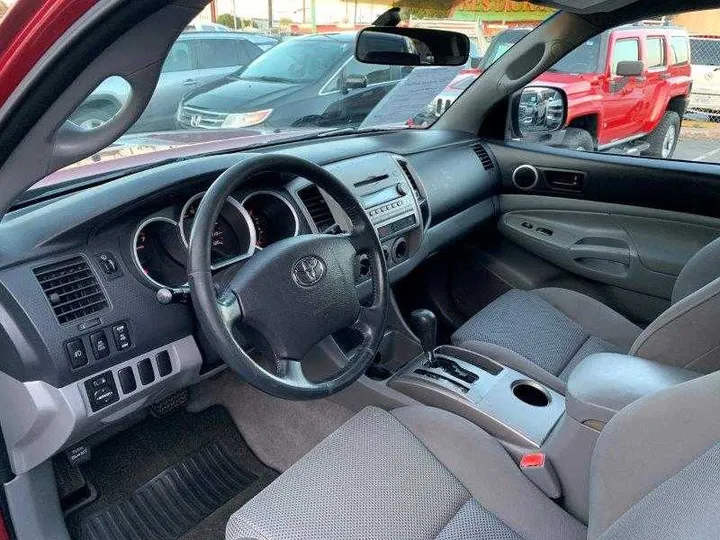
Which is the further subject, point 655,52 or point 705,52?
point 705,52

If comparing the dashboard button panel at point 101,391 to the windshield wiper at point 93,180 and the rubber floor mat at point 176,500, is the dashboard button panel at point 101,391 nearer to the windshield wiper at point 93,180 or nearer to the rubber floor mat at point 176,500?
the windshield wiper at point 93,180

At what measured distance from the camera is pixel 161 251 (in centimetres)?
171

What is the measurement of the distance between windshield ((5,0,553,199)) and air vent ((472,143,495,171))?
0.89ft

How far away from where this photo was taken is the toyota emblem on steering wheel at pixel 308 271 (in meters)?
1.48

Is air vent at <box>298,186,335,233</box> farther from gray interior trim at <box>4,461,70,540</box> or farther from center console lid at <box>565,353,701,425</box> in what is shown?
gray interior trim at <box>4,461,70,540</box>

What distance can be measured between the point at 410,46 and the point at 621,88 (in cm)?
243

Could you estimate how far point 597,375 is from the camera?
1.46m

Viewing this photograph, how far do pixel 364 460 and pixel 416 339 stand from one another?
A: 2.87ft

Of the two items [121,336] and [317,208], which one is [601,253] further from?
[121,336]

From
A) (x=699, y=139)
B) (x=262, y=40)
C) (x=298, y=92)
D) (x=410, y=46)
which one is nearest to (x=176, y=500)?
(x=410, y=46)

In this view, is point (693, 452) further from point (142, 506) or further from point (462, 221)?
point (462, 221)

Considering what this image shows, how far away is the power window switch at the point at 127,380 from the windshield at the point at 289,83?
1.57 ft

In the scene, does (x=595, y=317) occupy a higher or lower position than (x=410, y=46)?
lower

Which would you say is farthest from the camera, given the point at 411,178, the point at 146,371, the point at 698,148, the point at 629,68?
the point at 629,68
